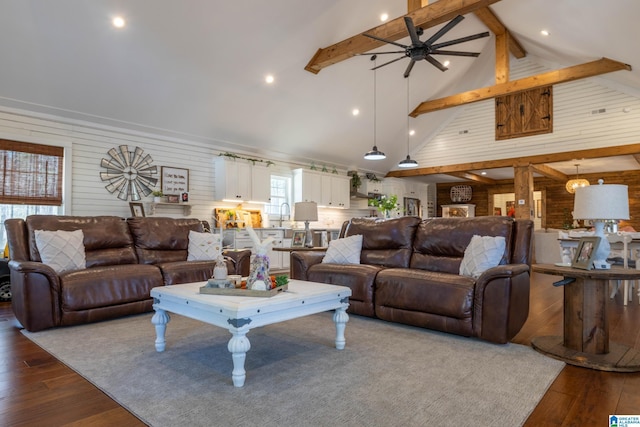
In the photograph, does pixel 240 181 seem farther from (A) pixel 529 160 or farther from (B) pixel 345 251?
(A) pixel 529 160

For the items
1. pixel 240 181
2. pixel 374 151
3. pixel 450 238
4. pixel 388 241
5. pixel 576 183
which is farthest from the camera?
pixel 576 183

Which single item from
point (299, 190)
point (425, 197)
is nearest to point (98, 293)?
point (299, 190)

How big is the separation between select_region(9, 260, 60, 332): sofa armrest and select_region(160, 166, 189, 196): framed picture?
3.35 metres

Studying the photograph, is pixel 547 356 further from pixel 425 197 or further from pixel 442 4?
pixel 425 197

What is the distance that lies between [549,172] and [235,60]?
28.8ft

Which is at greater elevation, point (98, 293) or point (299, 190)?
point (299, 190)

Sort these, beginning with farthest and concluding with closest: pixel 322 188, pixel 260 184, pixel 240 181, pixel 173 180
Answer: pixel 322 188, pixel 260 184, pixel 240 181, pixel 173 180

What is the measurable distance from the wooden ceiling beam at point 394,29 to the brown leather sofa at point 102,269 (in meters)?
3.40

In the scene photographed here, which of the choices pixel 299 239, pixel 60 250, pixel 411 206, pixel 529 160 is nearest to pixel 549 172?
pixel 529 160

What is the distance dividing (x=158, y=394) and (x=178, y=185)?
A: 5233mm

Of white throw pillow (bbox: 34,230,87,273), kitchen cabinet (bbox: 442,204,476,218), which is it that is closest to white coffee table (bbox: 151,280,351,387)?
white throw pillow (bbox: 34,230,87,273)

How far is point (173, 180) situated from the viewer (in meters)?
6.84

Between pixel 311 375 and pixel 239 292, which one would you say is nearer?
pixel 311 375

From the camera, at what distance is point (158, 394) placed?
7.03ft
